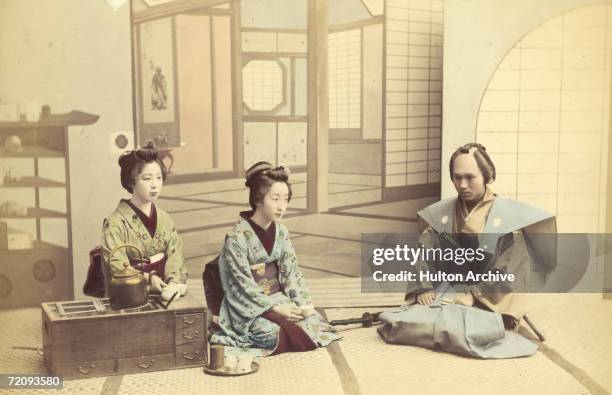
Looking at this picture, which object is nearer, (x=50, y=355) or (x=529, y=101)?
(x=50, y=355)

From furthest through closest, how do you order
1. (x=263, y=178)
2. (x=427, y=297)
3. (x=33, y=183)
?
(x=33, y=183) < (x=427, y=297) < (x=263, y=178)

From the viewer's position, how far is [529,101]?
4.12 meters

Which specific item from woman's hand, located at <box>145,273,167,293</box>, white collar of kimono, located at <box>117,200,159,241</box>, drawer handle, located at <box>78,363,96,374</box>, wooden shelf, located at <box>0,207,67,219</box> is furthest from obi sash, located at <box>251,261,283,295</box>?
wooden shelf, located at <box>0,207,67,219</box>

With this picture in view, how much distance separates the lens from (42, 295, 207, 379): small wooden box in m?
2.97

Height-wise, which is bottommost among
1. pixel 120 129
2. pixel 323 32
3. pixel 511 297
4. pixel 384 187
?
pixel 511 297

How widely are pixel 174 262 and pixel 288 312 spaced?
57 cm

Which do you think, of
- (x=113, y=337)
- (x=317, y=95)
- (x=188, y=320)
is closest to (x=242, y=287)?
(x=188, y=320)

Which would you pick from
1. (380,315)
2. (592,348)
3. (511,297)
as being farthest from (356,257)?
(592,348)

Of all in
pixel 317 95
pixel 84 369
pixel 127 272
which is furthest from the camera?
pixel 317 95

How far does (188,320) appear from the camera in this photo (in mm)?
3105

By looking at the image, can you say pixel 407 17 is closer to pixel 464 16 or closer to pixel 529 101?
pixel 464 16

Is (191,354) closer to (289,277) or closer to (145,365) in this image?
(145,365)

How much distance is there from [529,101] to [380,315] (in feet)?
4.82

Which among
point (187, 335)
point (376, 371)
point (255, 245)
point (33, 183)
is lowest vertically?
point (376, 371)
